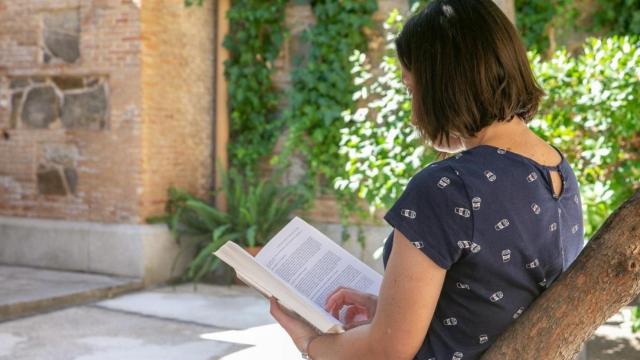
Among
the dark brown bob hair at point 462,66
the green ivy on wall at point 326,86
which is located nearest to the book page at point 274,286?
the dark brown bob hair at point 462,66

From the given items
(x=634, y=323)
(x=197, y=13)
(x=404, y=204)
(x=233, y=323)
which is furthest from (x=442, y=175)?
(x=197, y=13)

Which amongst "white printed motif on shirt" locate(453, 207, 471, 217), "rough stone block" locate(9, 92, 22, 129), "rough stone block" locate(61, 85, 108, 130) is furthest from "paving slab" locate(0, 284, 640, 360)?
"white printed motif on shirt" locate(453, 207, 471, 217)

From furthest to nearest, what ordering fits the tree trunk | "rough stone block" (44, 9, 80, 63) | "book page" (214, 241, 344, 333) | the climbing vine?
the climbing vine, "rough stone block" (44, 9, 80, 63), "book page" (214, 241, 344, 333), the tree trunk

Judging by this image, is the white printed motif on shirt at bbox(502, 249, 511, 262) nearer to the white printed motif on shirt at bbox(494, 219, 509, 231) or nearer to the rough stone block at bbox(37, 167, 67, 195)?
Result: the white printed motif on shirt at bbox(494, 219, 509, 231)

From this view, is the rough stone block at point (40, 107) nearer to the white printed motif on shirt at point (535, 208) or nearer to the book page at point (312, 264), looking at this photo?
the book page at point (312, 264)

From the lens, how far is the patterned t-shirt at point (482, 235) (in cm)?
128

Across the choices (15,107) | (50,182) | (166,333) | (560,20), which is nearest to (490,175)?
(166,333)

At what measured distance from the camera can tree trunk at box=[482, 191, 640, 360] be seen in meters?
1.36

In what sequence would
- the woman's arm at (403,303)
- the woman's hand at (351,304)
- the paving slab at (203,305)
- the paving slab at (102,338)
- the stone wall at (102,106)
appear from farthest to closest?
the stone wall at (102,106) < the paving slab at (203,305) < the paving slab at (102,338) < the woman's hand at (351,304) < the woman's arm at (403,303)

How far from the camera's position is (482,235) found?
1.30m

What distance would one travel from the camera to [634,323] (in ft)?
14.0

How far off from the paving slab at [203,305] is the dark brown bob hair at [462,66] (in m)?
3.96

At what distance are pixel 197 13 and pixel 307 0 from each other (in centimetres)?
104

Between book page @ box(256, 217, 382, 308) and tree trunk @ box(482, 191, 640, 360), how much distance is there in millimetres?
415
